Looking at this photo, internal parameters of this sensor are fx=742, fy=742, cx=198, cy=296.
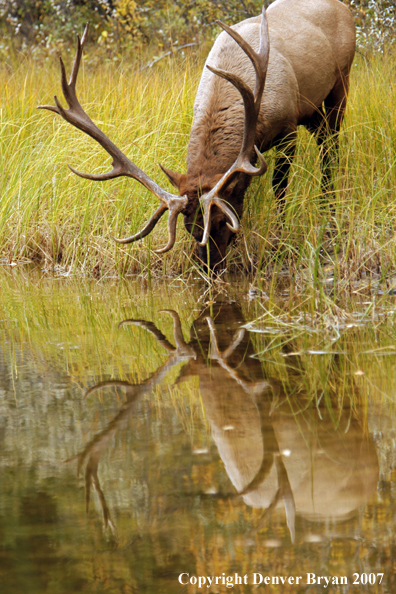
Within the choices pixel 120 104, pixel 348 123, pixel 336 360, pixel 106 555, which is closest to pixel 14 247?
pixel 120 104

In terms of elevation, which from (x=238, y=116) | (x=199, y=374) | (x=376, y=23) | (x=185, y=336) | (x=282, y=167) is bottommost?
(x=185, y=336)

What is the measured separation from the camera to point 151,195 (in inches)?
214

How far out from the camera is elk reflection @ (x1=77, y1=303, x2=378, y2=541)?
1720 millimetres

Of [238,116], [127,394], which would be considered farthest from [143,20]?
[127,394]

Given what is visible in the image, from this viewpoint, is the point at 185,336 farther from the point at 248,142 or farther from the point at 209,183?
the point at 248,142

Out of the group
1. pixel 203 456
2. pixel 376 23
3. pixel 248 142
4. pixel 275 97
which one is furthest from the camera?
pixel 376 23

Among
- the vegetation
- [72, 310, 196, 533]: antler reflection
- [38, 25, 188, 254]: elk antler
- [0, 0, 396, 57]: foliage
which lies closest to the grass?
the vegetation

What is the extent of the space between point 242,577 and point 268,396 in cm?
101

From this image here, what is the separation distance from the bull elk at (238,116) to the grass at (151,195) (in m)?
0.21

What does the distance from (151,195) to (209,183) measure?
3.40ft

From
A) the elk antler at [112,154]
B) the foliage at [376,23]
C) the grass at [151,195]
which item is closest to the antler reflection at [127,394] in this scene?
the elk antler at [112,154]

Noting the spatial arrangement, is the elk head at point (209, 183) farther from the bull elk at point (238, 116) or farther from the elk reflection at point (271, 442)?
the elk reflection at point (271, 442)

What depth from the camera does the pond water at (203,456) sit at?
1452mm

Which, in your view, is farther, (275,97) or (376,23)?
(376,23)
